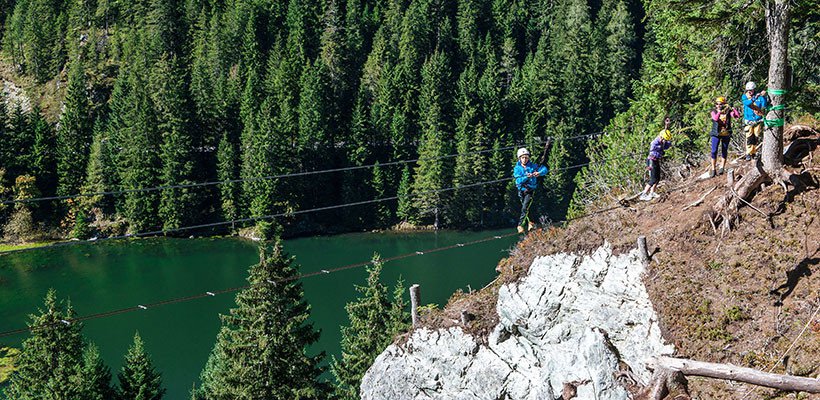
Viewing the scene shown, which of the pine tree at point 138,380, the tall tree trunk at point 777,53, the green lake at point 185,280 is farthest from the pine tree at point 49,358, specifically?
the tall tree trunk at point 777,53

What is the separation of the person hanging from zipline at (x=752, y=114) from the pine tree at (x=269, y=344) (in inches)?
649

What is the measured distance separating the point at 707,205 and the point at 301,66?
8316 cm

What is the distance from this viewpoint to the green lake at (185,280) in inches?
1699

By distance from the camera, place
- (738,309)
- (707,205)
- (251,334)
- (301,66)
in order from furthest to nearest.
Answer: (301,66), (251,334), (707,205), (738,309)

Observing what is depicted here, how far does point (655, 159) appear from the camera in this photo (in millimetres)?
17312

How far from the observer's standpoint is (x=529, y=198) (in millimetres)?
16953

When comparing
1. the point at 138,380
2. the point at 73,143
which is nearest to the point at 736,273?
the point at 138,380

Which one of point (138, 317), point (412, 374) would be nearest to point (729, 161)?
point (412, 374)

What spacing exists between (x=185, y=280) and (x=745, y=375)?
172ft

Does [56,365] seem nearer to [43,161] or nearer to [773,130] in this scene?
[773,130]

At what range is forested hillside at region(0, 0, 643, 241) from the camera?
7531 centimetres

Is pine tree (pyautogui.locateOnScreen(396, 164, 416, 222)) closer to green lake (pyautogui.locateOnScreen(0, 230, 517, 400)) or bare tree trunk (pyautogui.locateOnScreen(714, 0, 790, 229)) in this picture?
green lake (pyautogui.locateOnScreen(0, 230, 517, 400))

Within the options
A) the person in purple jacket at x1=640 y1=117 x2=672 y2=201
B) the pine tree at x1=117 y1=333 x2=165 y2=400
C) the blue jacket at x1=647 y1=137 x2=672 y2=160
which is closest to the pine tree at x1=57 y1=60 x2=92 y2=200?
the pine tree at x1=117 y1=333 x2=165 y2=400

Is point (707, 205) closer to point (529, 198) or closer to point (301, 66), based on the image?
point (529, 198)
